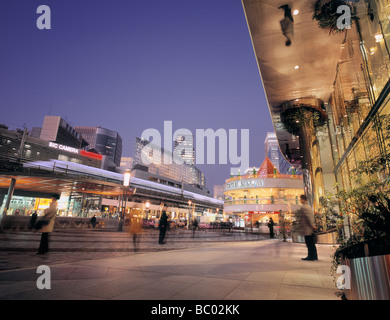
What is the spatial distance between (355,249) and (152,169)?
136m

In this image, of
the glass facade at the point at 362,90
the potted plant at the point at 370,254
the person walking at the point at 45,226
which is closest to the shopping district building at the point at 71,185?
the person walking at the point at 45,226

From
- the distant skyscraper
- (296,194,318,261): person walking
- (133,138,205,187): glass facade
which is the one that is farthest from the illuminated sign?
(296,194,318,261): person walking

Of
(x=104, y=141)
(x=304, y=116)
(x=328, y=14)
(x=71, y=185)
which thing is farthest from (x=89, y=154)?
(x=104, y=141)

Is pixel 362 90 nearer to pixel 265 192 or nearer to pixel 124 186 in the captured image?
pixel 124 186

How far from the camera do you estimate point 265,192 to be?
135 feet

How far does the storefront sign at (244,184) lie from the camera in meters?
40.0

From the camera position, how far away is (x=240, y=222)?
43750 millimetres

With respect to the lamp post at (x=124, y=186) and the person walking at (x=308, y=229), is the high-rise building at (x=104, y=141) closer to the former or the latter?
the lamp post at (x=124, y=186)

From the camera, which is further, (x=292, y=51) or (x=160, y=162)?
(x=160, y=162)

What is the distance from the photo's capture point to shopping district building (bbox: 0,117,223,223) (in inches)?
910

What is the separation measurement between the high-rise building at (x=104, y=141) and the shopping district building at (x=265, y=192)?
14994 cm

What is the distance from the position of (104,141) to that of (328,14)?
186262 millimetres
